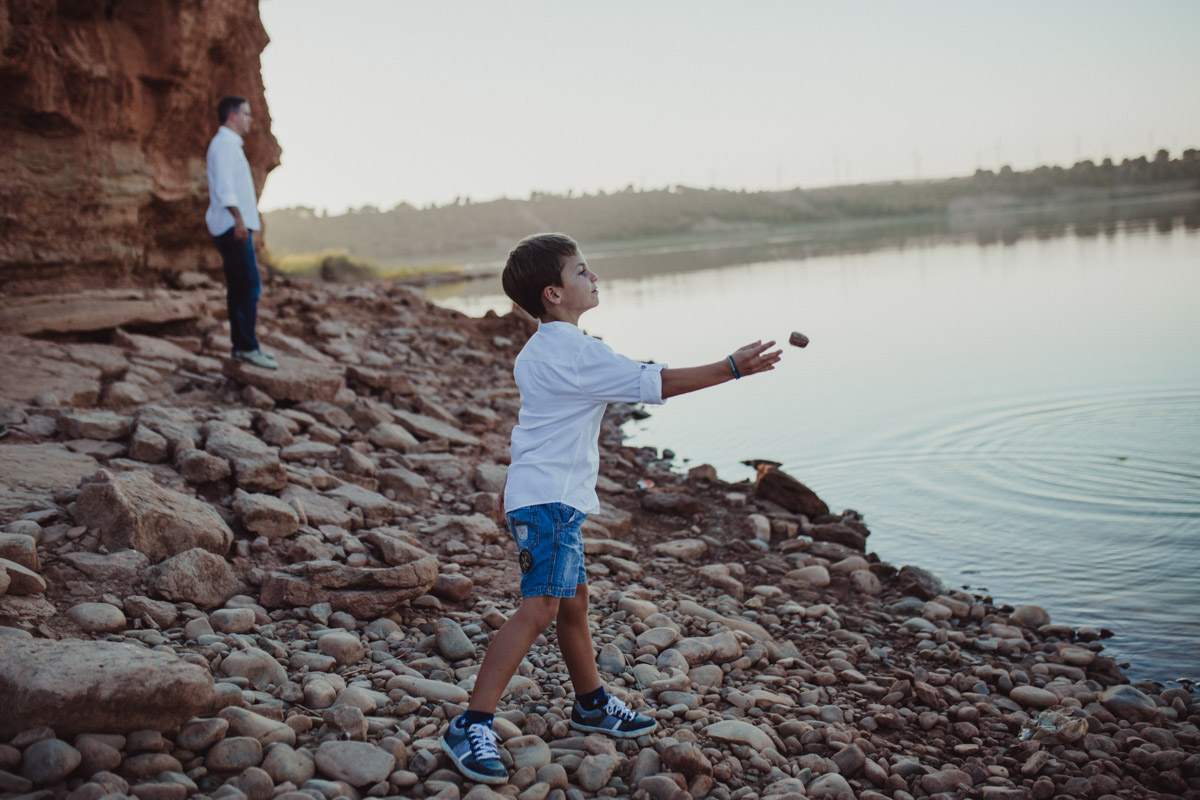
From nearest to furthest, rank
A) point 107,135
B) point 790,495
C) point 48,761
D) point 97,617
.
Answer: point 48,761 < point 97,617 < point 790,495 < point 107,135

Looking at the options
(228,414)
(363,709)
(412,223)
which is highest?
(412,223)

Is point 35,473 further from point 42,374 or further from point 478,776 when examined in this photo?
point 478,776

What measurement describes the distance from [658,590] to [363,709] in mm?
2180

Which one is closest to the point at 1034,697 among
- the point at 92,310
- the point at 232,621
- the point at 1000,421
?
the point at 232,621

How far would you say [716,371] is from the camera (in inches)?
112

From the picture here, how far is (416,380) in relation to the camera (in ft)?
32.4

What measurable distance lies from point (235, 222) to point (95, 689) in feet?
18.3

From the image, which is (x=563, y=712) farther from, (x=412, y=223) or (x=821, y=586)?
(x=412, y=223)

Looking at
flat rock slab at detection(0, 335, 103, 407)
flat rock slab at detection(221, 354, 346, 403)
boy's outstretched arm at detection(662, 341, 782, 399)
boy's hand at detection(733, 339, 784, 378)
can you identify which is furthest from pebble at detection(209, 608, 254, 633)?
flat rock slab at detection(221, 354, 346, 403)

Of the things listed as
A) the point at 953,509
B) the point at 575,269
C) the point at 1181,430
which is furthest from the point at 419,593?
the point at 1181,430

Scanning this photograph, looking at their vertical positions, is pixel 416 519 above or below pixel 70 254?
below

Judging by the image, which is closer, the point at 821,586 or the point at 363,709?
the point at 363,709

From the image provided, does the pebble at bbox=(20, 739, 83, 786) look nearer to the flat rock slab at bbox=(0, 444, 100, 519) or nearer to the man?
the flat rock slab at bbox=(0, 444, 100, 519)

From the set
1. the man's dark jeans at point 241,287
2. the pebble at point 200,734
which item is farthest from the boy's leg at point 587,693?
the man's dark jeans at point 241,287
